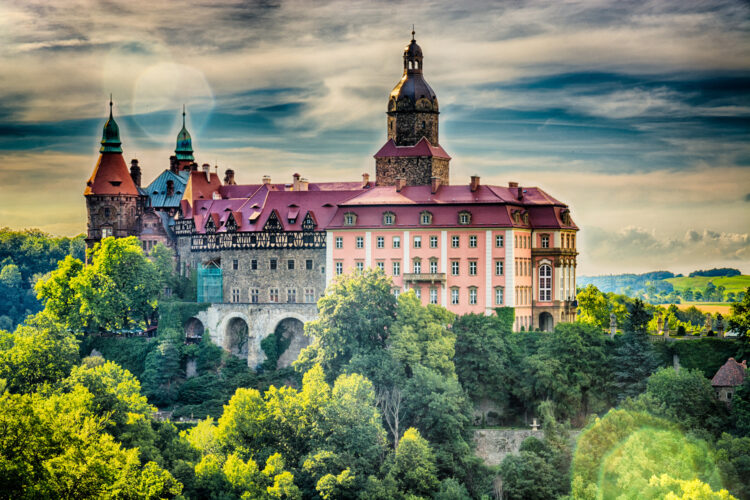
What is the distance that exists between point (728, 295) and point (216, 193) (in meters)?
78.7

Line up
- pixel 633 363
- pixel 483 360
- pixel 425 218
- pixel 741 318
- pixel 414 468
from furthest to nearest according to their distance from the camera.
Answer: pixel 425 218 < pixel 483 360 < pixel 741 318 < pixel 633 363 < pixel 414 468

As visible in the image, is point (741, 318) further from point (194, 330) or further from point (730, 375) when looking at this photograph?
Result: point (194, 330)

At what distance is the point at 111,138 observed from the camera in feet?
303

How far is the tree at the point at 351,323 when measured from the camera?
219ft

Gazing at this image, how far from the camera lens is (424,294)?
74.4 meters

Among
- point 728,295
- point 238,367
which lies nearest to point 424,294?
point 238,367

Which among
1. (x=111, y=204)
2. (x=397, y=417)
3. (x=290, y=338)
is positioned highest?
(x=111, y=204)

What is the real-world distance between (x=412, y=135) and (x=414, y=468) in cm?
2764

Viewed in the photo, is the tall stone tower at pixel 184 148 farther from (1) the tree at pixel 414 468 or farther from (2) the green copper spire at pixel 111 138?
(1) the tree at pixel 414 468

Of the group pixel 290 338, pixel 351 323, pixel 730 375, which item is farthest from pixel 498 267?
pixel 730 375

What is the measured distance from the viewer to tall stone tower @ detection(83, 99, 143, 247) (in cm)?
8881

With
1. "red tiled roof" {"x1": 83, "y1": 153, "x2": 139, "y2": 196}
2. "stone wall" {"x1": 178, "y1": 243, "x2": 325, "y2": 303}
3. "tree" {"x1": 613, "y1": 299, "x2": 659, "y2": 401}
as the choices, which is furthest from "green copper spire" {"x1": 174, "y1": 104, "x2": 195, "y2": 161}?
"tree" {"x1": 613, "y1": 299, "x2": 659, "y2": 401}

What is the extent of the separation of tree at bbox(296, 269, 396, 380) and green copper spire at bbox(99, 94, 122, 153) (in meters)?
29.9

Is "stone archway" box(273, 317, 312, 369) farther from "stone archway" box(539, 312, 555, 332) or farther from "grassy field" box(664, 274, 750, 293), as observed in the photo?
"grassy field" box(664, 274, 750, 293)
